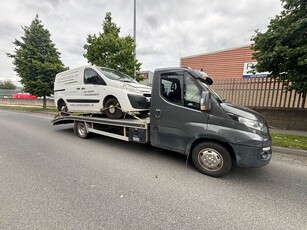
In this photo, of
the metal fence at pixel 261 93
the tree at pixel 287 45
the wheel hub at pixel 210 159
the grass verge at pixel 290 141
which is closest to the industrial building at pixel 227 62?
the metal fence at pixel 261 93

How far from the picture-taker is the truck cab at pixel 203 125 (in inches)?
120

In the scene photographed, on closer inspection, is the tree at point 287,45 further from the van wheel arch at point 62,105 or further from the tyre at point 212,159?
the van wheel arch at point 62,105

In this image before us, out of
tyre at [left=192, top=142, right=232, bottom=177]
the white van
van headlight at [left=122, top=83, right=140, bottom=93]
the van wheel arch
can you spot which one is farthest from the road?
the van wheel arch

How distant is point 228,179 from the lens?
328 cm

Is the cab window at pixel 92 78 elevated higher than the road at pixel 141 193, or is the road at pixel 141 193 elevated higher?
the cab window at pixel 92 78

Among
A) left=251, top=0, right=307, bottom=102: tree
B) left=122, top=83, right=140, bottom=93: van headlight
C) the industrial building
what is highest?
the industrial building

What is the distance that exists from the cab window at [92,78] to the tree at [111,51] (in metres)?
5.06

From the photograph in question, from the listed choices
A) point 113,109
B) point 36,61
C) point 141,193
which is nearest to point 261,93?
point 113,109

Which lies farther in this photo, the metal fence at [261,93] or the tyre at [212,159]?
the metal fence at [261,93]

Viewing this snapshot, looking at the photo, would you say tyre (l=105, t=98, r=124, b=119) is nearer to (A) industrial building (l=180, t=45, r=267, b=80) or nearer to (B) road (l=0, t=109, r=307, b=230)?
(B) road (l=0, t=109, r=307, b=230)

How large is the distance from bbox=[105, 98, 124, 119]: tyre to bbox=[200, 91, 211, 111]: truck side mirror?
2533 mm

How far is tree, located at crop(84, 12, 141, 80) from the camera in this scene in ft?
33.4

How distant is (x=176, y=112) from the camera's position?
3656 millimetres

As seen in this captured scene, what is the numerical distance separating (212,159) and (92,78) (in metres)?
4.38
